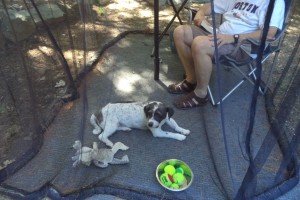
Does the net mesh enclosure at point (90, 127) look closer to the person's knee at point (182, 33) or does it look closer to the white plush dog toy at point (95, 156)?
the white plush dog toy at point (95, 156)

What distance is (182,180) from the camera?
71.9 inches

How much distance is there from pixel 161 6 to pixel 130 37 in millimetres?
1120

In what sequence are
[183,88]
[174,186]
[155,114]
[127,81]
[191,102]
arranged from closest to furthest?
[174,186] < [155,114] < [191,102] < [183,88] < [127,81]

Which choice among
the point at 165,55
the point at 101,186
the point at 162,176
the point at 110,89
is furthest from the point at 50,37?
the point at 165,55

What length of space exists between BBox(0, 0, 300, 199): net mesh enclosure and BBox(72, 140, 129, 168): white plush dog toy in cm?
4

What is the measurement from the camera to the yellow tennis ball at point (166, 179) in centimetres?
182

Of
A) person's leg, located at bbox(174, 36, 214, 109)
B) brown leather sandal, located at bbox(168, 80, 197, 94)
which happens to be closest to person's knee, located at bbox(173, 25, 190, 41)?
person's leg, located at bbox(174, 36, 214, 109)

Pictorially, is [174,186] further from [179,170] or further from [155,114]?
[155,114]

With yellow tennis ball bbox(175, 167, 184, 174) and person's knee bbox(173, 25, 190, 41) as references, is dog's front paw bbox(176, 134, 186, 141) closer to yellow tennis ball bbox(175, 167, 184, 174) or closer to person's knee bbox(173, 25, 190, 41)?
yellow tennis ball bbox(175, 167, 184, 174)

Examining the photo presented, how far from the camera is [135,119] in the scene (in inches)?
86.1

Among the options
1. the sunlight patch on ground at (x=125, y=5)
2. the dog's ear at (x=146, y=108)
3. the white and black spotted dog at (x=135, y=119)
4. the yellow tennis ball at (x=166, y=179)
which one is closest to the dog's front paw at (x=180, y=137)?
the white and black spotted dog at (x=135, y=119)

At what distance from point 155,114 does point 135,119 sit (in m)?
0.18

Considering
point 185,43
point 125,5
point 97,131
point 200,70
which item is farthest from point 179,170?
point 125,5

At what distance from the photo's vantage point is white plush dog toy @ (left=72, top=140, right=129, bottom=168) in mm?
1912
